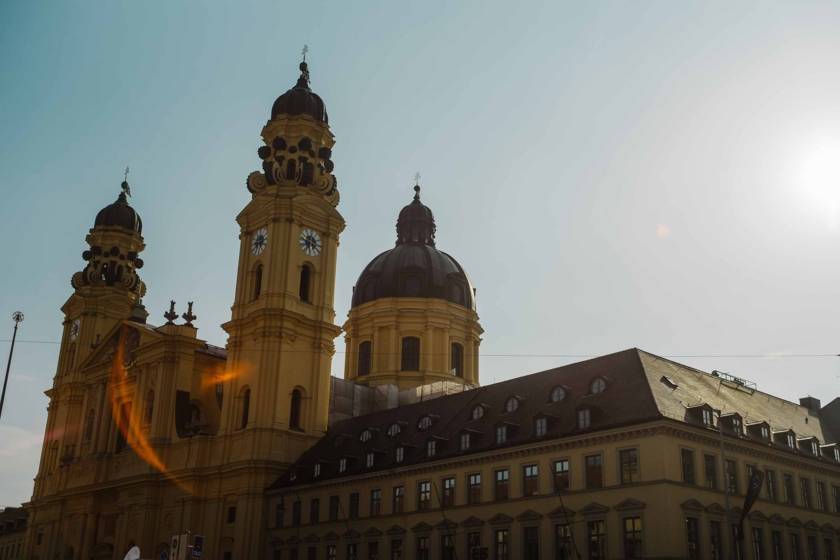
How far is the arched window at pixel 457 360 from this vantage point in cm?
9433

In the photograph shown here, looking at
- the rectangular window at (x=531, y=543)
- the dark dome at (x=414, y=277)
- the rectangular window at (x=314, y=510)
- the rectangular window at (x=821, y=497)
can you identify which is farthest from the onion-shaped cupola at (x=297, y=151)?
the rectangular window at (x=821, y=497)

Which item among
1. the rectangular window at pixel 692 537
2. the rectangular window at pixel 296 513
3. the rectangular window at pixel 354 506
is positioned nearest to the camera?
the rectangular window at pixel 692 537

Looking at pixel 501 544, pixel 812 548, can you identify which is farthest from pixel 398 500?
pixel 812 548

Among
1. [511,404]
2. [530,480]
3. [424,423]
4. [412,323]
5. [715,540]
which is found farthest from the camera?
[412,323]

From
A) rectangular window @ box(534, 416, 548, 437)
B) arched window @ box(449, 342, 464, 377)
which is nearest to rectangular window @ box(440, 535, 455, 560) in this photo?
rectangular window @ box(534, 416, 548, 437)

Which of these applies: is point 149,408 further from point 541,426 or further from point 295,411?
point 541,426

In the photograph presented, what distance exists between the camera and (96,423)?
87.4 metres

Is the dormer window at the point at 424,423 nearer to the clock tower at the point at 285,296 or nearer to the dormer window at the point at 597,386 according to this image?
the clock tower at the point at 285,296

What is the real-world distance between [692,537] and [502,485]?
11638 millimetres

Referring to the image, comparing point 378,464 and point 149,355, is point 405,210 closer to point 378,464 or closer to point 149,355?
point 149,355

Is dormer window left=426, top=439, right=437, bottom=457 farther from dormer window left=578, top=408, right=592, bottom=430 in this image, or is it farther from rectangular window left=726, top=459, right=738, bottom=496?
rectangular window left=726, top=459, right=738, bottom=496

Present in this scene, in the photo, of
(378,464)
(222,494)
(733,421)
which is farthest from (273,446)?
(733,421)

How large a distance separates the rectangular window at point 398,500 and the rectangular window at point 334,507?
18.3ft

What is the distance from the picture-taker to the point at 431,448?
198ft
